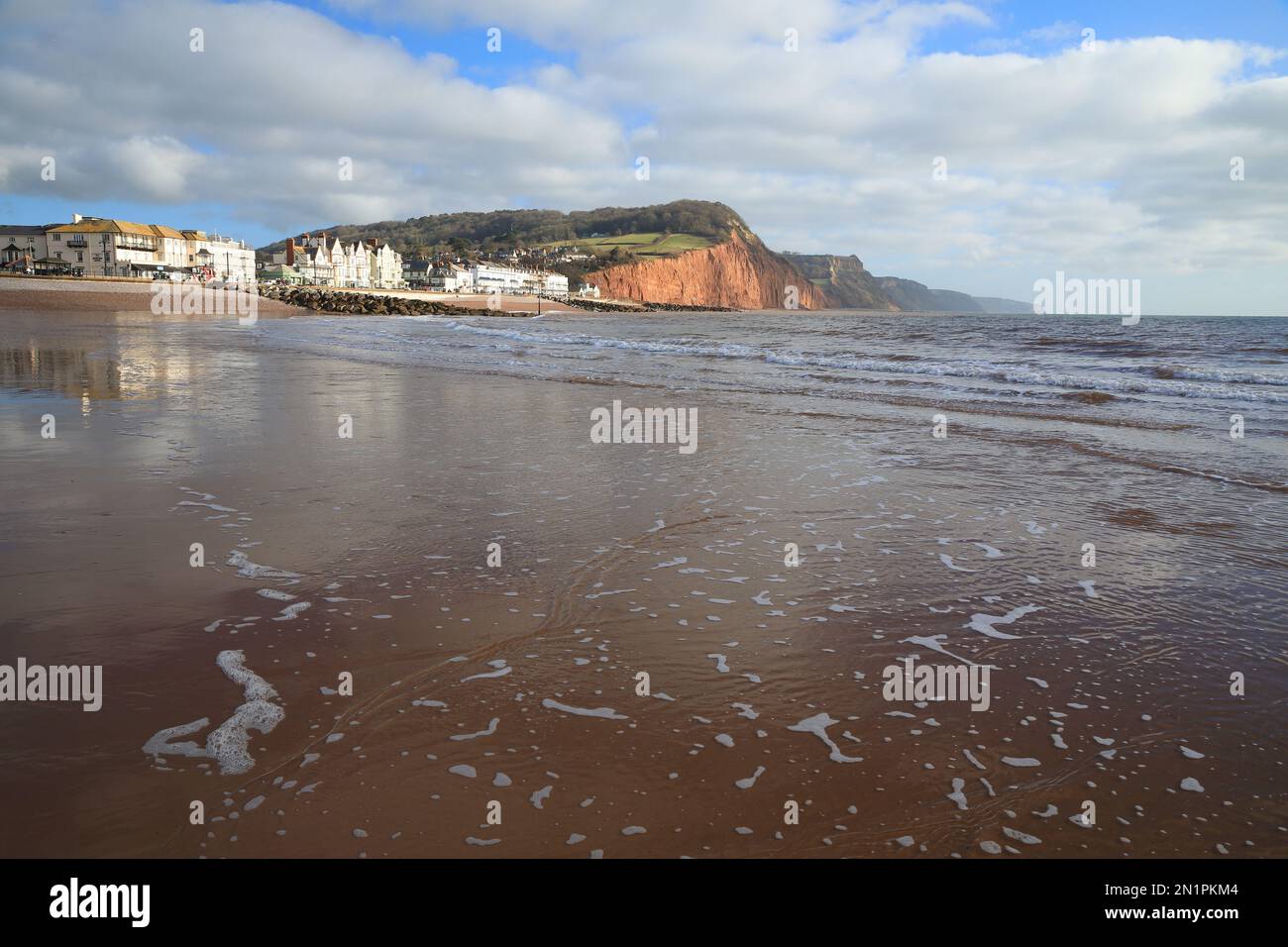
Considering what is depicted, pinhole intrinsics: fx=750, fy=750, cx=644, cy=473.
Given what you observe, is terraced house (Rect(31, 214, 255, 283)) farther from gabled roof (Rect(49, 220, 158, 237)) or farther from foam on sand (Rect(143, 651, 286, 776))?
foam on sand (Rect(143, 651, 286, 776))

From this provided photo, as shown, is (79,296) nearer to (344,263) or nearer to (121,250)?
(121,250)

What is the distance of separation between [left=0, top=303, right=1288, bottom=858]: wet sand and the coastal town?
261 ft

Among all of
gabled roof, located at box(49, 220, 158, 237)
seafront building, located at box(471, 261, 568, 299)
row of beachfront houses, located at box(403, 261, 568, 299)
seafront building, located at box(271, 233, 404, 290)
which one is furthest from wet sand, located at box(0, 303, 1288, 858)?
seafront building, located at box(471, 261, 568, 299)

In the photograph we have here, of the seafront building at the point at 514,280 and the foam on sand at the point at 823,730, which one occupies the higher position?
the seafront building at the point at 514,280

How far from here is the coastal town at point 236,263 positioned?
8888 cm

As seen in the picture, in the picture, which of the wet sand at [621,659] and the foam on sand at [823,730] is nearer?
the wet sand at [621,659]

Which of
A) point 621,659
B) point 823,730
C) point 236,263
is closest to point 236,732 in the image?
point 621,659

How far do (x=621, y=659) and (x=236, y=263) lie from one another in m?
131

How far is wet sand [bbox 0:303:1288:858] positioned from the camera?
8.80 feet

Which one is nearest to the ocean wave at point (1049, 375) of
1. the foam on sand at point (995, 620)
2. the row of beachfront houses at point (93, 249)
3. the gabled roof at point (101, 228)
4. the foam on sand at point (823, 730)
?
the foam on sand at point (995, 620)

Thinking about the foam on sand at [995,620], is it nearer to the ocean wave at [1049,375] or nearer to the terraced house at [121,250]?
the ocean wave at [1049,375]

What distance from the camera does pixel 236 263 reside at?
11456cm

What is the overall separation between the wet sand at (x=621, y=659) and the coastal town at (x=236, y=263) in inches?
3136
